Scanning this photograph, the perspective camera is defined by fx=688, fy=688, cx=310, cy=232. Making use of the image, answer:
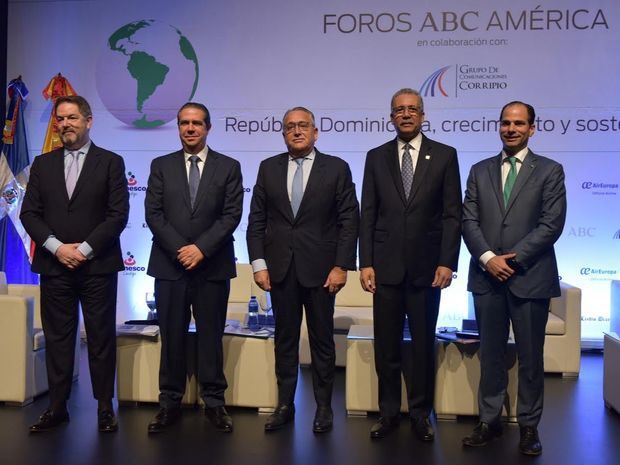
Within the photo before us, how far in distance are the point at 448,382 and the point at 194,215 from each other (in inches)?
68.8

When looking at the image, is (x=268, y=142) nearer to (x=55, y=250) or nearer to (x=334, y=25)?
(x=334, y=25)

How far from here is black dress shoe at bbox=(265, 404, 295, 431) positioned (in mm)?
3701

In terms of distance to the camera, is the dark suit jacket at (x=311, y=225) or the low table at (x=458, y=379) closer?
the dark suit jacket at (x=311, y=225)

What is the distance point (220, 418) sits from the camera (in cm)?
374

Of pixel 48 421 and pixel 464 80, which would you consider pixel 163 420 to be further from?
pixel 464 80

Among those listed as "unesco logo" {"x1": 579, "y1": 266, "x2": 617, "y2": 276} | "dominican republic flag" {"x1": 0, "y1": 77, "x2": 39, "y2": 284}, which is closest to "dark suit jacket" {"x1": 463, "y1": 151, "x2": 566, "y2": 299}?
"unesco logo" {"x1": 579, "y1": 266, "x2": 617, "y2": 276}

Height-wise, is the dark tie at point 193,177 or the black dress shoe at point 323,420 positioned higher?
the dark tie at point 193,177

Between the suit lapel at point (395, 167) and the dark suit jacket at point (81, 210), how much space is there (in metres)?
1.45

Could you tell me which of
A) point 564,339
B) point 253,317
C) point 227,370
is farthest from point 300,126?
point 564,339

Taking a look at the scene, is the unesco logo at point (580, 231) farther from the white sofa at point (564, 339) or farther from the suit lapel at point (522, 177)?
the suit lapel at point (522, 177)

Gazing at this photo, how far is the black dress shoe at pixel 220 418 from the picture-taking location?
12.1ft

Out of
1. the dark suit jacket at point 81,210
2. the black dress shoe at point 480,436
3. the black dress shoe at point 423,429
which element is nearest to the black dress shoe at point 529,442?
the black dress shoe at point 480,436

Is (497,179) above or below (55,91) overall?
below

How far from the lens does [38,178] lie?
3.70 meters
